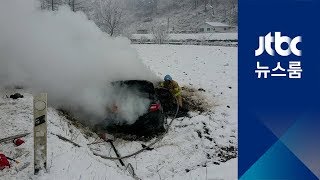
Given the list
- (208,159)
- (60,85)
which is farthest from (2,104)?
(208,159)

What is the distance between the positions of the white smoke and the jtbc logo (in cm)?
520

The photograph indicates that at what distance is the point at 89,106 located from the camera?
11.0 m

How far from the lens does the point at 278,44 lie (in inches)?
214

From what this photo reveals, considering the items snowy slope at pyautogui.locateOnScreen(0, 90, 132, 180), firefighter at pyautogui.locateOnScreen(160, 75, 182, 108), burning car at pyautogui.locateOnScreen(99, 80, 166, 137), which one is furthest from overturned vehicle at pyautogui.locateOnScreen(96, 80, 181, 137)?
firefighter at pyautogui.locateOnScreen(160, 75, 182, 108)

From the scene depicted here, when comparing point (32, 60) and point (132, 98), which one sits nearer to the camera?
point (132, 98)

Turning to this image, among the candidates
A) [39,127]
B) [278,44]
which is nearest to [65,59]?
[39,127]

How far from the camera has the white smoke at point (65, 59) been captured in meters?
11.0

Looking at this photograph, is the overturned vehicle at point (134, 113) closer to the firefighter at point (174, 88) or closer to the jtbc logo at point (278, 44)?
the firefighter at point (174, 88)

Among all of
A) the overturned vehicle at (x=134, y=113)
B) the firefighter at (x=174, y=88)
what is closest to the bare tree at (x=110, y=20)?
the firefighter at (x=174, y=88)

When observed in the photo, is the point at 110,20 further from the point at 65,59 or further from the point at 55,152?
the point at 55,152

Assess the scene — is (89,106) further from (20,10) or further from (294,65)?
(294,65)

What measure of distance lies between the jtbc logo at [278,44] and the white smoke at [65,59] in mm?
5196

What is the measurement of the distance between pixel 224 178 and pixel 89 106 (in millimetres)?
4691

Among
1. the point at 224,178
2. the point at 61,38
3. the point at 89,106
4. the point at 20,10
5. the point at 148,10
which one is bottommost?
the point at 224,178
